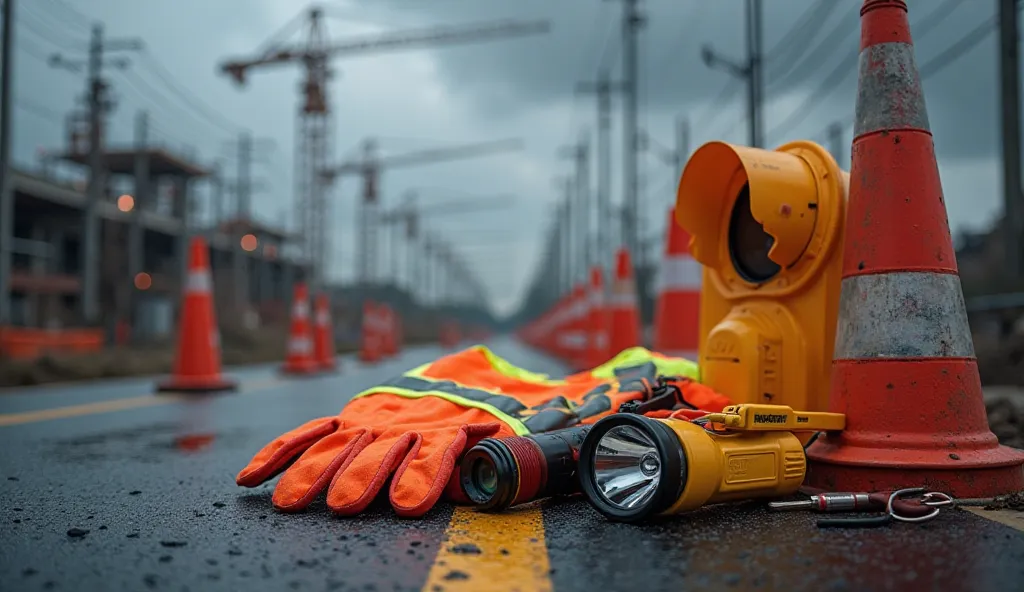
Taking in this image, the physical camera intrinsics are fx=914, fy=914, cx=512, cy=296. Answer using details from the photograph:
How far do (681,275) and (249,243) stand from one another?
67237mm

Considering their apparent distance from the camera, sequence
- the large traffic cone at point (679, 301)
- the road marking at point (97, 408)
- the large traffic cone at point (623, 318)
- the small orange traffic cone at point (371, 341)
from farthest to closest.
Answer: the small orange traffic cone at point (371, 341) → the large traffic cone at point (623, 318) → the road marking at point (97, 408) → the large traffic cone at point (679, 301)

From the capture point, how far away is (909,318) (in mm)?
3750

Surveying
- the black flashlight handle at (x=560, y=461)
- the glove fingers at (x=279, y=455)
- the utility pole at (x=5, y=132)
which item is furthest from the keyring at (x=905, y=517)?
the utility pole at (x=5, y=132)

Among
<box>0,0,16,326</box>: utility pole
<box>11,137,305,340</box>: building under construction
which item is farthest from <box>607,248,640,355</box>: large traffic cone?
<box>11,137,305,340</box>: building under construction

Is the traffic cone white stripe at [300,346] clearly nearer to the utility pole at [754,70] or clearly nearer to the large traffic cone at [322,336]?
the large traffic cone at [322,336]

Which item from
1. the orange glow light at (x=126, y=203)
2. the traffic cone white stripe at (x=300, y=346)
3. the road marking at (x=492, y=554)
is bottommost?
the road marking at (x=492, y=554)

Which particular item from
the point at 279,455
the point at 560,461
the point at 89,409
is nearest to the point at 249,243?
the point at 89,409

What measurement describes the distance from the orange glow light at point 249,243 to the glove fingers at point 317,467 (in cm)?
6821

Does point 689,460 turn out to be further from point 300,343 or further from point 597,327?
point 300,343

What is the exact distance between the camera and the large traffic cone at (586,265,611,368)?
49.1ft

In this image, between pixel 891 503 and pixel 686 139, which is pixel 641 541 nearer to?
pixel 891 503

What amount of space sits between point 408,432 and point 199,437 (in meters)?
3.54

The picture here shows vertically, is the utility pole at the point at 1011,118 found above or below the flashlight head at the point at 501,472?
above

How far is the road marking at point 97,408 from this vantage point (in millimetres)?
8312
